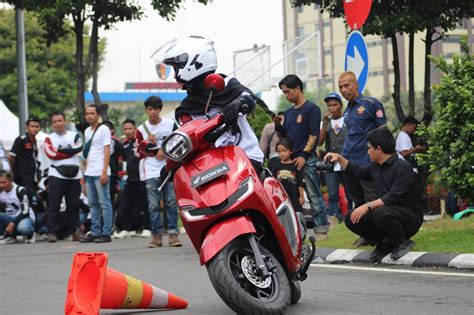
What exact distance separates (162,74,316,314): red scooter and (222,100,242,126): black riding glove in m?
0.07

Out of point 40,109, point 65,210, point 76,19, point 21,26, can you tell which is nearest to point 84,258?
point 65,210

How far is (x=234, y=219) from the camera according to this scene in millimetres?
7262

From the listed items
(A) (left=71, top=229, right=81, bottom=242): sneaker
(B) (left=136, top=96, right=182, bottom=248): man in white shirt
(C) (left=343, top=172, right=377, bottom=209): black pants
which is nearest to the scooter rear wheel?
(C) (left=343, top=172, right=377, bottom=209): black pants

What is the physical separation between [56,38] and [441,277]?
14571 millimetres

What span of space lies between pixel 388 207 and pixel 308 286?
4.77 feet

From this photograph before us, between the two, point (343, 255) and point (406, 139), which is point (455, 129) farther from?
point (406, 139)

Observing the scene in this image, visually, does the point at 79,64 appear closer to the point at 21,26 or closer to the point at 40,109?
the point at 21,26

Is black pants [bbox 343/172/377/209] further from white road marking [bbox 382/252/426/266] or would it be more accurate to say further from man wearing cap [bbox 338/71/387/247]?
white road marking [bbox 382/252/426/266]

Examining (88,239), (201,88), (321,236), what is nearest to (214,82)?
(201,88)

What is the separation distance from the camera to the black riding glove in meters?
7.47

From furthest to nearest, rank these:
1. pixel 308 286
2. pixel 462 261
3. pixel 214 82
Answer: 1. pixel 462 261
2. pixel 308 286
3. pixel 214 82

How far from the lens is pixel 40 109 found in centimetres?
6003

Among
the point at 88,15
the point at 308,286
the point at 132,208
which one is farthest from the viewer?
the point at 88,15

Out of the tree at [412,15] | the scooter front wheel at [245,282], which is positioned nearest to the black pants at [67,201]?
the tree at [412,15]
